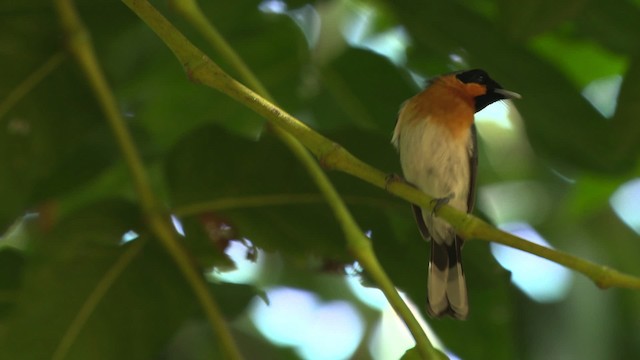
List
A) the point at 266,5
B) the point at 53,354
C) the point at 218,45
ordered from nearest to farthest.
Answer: the point at 218,45 < the point at 53,354 < the point at 266,5

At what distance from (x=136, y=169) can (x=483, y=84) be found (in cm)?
103

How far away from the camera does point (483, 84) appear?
241 centimetres

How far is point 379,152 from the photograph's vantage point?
1.87 metres

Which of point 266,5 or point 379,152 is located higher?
point 266,5

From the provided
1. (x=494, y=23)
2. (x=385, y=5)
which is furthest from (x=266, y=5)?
(x=494, y=23)

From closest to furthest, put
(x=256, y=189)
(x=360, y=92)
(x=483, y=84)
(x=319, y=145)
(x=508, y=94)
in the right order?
1. (x=319, y=145)
2. (x=256, y=189)
3. (x=508, y=94)
4. (x=360, y=92)
5. (x=483, y=84)

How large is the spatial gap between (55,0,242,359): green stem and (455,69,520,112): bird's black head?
2.87 feet

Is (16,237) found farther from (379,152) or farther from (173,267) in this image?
(379,152)

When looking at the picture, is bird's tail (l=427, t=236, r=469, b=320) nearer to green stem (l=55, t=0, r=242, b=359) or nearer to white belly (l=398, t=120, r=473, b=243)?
white belly (l=398, t=120, r=473, b=243)

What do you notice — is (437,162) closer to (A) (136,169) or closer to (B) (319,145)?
(A) (136,169)

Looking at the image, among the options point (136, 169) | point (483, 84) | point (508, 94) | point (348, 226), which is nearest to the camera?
point (348, 226)

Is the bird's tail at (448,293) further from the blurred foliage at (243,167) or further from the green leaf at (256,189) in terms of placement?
the green leaf at (256,189)

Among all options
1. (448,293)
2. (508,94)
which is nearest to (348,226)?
(448,293)

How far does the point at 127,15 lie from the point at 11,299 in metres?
0.65
